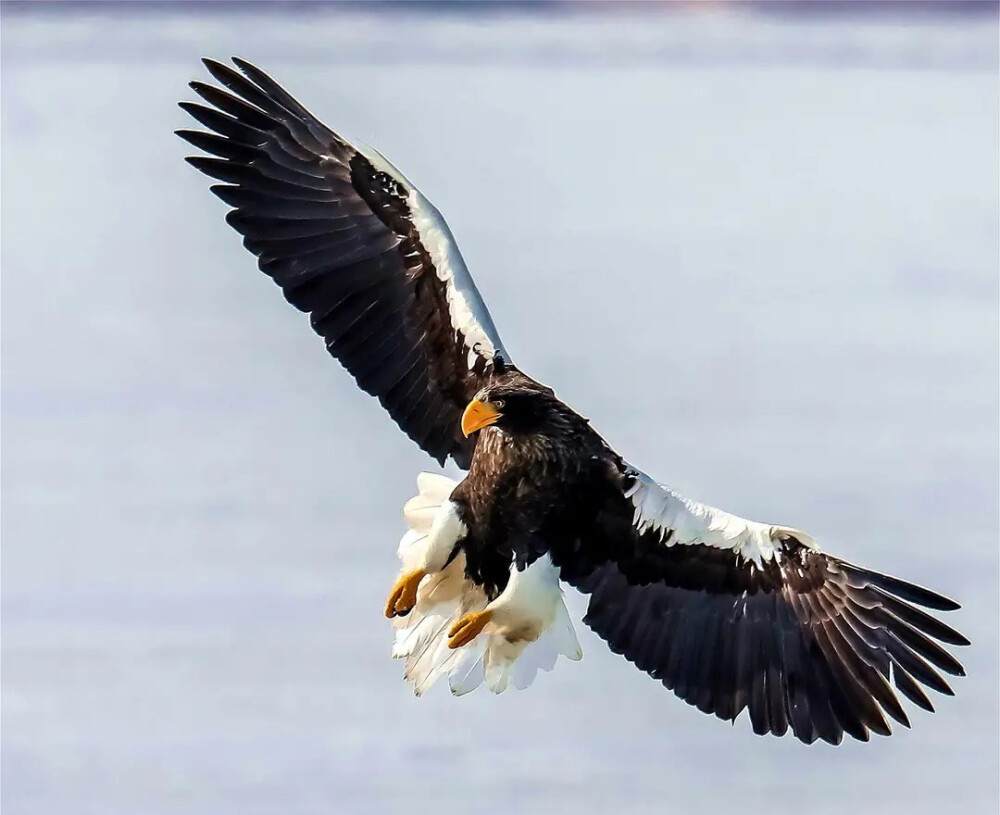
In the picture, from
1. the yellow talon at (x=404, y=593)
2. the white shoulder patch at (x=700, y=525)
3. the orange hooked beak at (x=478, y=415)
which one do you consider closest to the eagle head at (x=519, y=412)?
the orange hooked beak at (x=478, y=415)

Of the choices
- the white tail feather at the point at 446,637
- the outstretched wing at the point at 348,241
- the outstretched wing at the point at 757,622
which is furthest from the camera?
the outstretched wing at the point at 348,241

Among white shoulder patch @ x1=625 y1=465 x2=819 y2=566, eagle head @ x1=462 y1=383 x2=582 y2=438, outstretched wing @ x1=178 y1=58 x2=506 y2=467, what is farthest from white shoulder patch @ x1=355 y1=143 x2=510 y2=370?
white shoulder patch @ x1=625 y1=465 x2=819 y2=566

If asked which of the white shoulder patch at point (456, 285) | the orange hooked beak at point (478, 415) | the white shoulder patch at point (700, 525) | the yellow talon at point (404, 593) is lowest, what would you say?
the yellow talon at point (404, 593)

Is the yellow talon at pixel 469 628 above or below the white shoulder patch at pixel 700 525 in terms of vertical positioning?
below

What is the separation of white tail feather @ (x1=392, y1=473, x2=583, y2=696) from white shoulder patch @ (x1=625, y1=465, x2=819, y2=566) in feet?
1.13

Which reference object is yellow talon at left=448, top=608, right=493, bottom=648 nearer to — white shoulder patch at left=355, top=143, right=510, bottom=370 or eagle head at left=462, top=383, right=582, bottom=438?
eagle head at left=462, top=383, right=582, bottom=438

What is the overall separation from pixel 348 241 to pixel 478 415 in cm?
78

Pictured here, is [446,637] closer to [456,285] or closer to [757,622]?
[757,622]

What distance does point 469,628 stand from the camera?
16.0 feet

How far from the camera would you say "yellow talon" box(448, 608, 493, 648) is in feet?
16.0

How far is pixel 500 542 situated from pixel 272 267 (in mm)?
1062

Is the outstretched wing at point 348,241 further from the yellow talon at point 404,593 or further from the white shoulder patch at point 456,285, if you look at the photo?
the yellow talon at point 404,593

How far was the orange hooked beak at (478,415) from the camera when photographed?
189 inches


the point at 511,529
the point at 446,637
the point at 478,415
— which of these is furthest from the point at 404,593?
the point at 478,415
